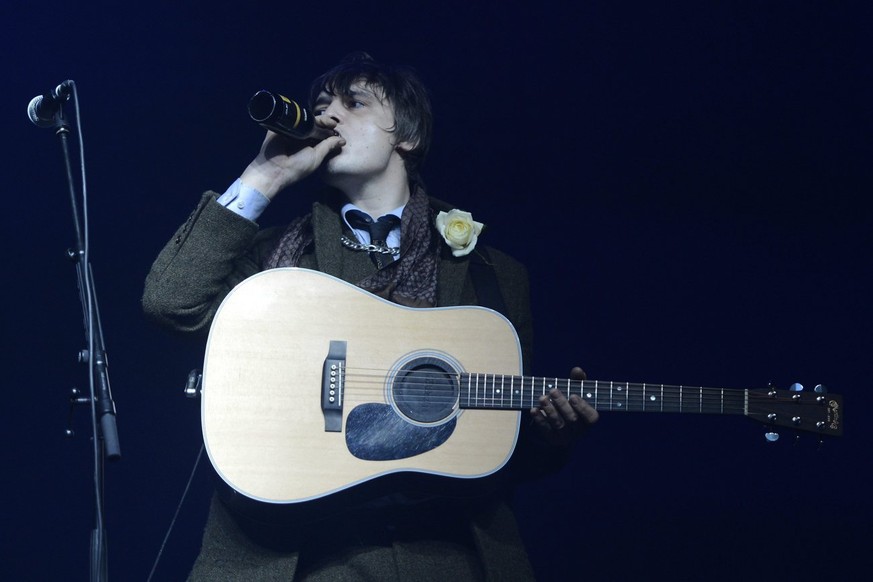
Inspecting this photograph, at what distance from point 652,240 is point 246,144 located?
1369 millimetres

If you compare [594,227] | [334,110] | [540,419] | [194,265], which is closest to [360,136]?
[334,110]

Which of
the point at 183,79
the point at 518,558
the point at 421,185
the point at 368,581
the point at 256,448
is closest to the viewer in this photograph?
the point at 256,448

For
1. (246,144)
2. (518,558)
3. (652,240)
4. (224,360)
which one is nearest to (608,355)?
(652,240)

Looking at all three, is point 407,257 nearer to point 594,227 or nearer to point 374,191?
point 374,191

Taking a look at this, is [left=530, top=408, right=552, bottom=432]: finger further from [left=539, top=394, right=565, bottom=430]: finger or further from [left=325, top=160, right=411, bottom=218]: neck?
[left=325, top=160, right=411, bottom=218]: neck

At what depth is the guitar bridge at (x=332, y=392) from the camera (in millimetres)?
1829

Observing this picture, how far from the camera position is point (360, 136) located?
7.29 feet

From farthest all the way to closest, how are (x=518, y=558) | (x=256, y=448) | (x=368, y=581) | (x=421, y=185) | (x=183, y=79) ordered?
(x=183, y=79) → (x=421, y=185) → (x=518, y=558) → (x=368, y=581) → (x=256, y=448)

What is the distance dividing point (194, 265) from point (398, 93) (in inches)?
30.0

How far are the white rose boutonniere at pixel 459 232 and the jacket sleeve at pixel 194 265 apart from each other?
49cm

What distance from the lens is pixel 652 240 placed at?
3.03 metres

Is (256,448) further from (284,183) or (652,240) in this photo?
(652,240)

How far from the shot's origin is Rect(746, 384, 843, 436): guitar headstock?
7.09 ft

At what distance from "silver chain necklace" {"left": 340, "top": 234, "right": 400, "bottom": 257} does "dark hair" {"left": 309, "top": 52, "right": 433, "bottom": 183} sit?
0.29 m
